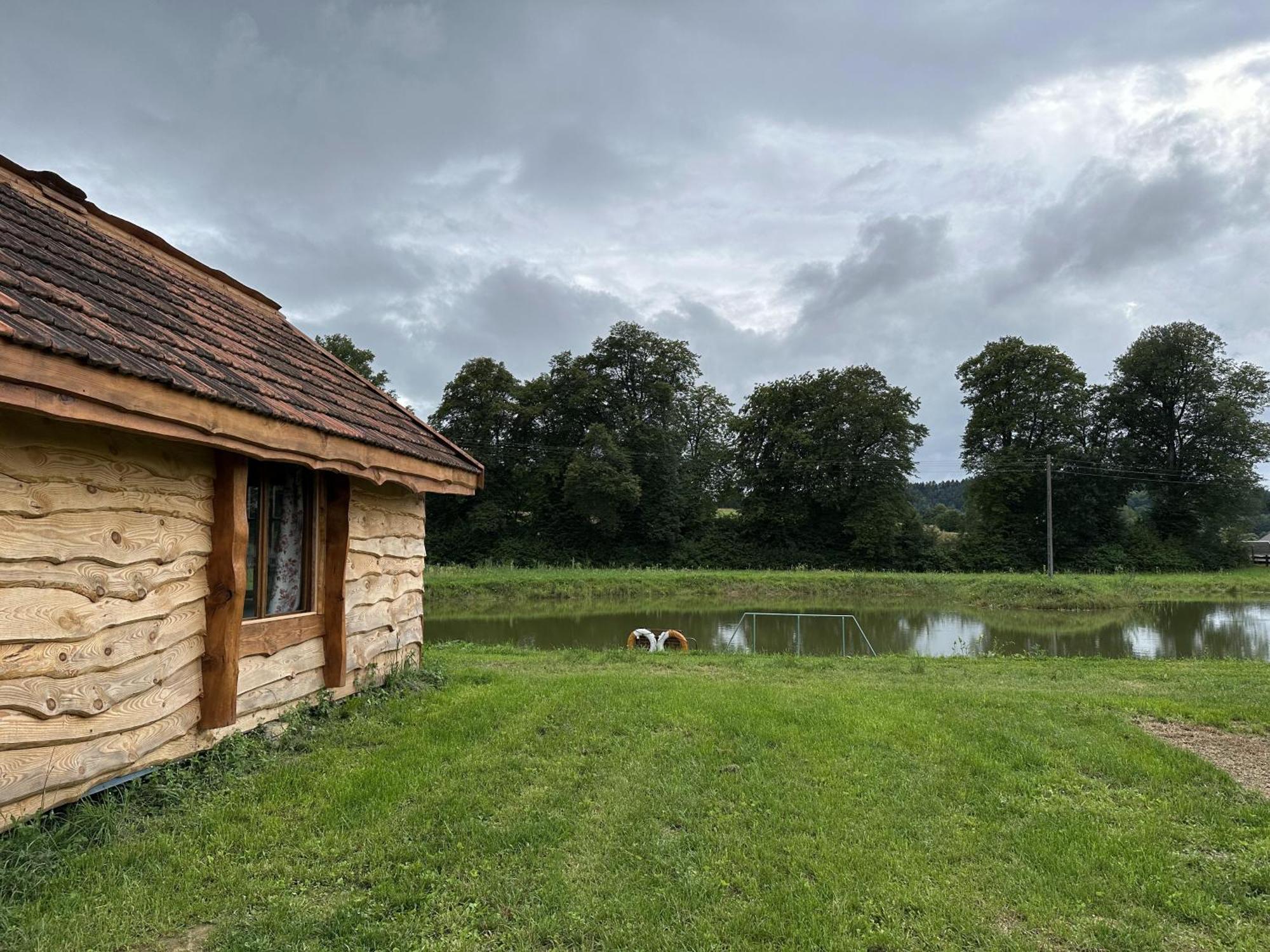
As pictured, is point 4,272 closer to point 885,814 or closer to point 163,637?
point 163,637

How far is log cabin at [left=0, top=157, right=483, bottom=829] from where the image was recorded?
321 cm

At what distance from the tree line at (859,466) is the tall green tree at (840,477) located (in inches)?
4.2

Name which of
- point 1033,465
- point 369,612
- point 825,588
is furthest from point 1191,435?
point 369,612

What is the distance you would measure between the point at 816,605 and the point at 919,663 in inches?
584

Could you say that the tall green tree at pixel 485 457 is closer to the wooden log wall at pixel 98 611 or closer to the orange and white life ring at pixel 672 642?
the orange and white life ring at pixel 672 642

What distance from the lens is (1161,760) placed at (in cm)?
518

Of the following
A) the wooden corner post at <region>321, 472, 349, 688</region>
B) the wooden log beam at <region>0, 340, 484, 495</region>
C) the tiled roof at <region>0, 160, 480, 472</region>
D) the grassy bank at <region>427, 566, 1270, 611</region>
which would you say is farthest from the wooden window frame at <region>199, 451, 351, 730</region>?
the grassy bank at <region>427, 566, 1270, 611</region>

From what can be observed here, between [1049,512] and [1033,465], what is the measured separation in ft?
33.4

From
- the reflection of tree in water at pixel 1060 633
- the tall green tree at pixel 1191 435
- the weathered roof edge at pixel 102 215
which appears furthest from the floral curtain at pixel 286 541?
the tall green tree at pixel 1191 435

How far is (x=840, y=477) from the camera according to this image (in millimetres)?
39781

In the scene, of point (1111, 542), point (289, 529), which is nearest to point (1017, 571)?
point (1111, 542)

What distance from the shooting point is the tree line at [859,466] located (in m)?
37.6

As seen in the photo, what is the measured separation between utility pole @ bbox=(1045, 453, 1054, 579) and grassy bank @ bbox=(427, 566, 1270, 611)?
3.65ft

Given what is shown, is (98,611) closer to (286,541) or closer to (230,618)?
(230,618)
